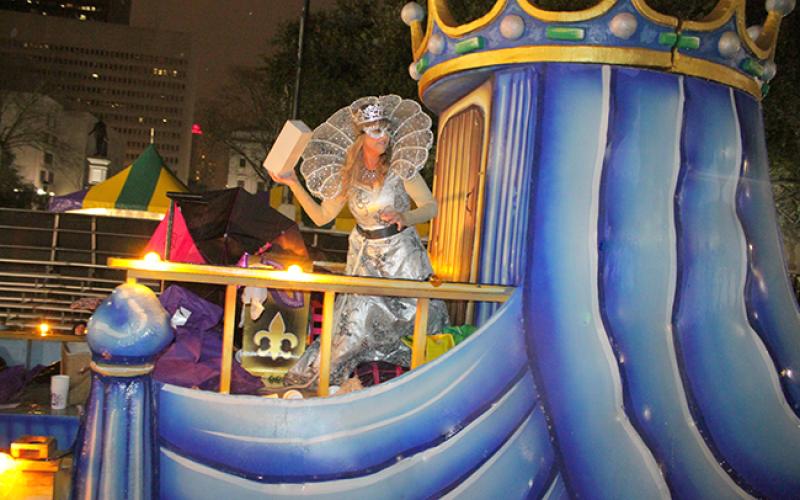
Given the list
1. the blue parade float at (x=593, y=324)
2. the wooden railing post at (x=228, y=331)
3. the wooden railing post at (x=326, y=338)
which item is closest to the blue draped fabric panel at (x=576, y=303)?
the blue parade float at (x=593, y=324)

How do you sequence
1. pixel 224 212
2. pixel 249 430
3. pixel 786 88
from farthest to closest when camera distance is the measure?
pixel 786 88
pixel 224 212
pixel 249 430

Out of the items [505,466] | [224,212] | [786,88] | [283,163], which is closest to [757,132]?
[505,466]

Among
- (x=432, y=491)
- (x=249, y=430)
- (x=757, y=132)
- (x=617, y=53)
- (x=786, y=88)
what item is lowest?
(x=432, y=491)

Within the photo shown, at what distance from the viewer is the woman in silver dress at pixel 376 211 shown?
3709 millimetres

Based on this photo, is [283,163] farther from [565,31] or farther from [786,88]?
[786,88]

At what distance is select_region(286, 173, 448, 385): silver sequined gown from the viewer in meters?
3.79

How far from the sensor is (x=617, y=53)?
3.04 meters

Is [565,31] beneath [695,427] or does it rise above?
above

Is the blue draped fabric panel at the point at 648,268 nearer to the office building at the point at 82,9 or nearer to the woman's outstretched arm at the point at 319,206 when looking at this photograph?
the woman's outstretched arm at the point at 319,206

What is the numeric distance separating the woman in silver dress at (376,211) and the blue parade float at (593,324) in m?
0.52

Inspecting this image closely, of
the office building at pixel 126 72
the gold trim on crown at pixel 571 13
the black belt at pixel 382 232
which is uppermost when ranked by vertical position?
the office building at pixel 126 72

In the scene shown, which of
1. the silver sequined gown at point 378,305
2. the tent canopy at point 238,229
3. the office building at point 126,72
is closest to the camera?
the silver sequined gown at point 378,305

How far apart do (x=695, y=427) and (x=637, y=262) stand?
0.68 metres

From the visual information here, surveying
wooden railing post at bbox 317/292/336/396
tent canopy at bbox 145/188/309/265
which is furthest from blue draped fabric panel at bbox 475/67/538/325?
tent canopy at bbox 145/188/309/265
